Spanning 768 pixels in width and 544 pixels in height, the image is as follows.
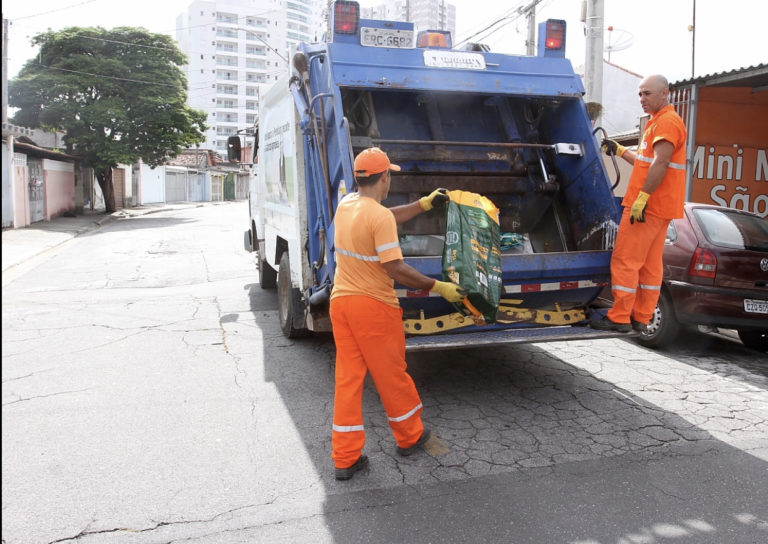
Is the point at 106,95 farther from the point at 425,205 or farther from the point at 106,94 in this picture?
the point at 425,205

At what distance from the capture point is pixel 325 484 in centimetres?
327

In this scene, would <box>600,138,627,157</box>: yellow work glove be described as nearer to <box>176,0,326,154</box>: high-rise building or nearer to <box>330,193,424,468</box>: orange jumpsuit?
<box>330,193,424,468</box>: orange jumpsuit

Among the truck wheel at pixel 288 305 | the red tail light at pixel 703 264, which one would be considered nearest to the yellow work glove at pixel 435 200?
the truck wheel at pixel 288 305

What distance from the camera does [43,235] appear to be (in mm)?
17672

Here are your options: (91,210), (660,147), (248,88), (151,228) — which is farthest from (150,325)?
(248,88)

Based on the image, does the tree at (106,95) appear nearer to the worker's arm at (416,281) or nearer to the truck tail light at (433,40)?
the truck tail light at (433,40)

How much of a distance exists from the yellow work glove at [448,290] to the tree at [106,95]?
966 inches

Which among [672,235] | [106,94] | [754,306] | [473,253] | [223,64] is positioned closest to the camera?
[473,253]

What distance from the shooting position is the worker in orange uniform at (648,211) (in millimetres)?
4164

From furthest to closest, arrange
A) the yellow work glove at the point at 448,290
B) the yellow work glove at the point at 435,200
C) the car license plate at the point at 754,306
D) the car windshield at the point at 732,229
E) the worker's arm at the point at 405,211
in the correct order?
1. the car windshield at the point at 732,229
2. the car license plate at the point at 754,306
3. the worker's arm at the point at 405,211
4. the yellow work glove at the point at 435,200
5. the yellow work glove at the point at 448,290

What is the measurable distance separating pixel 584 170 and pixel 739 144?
256 inches

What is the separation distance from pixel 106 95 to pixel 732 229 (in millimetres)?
25426

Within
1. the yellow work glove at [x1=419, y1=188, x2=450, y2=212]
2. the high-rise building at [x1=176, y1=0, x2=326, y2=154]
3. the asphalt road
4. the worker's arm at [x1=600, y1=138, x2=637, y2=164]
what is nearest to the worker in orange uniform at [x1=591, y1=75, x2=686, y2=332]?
the worker's arm at [x1=600, y1=138, x2=637, y2=164]

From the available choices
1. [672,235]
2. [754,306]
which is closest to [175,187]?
[672,235]
